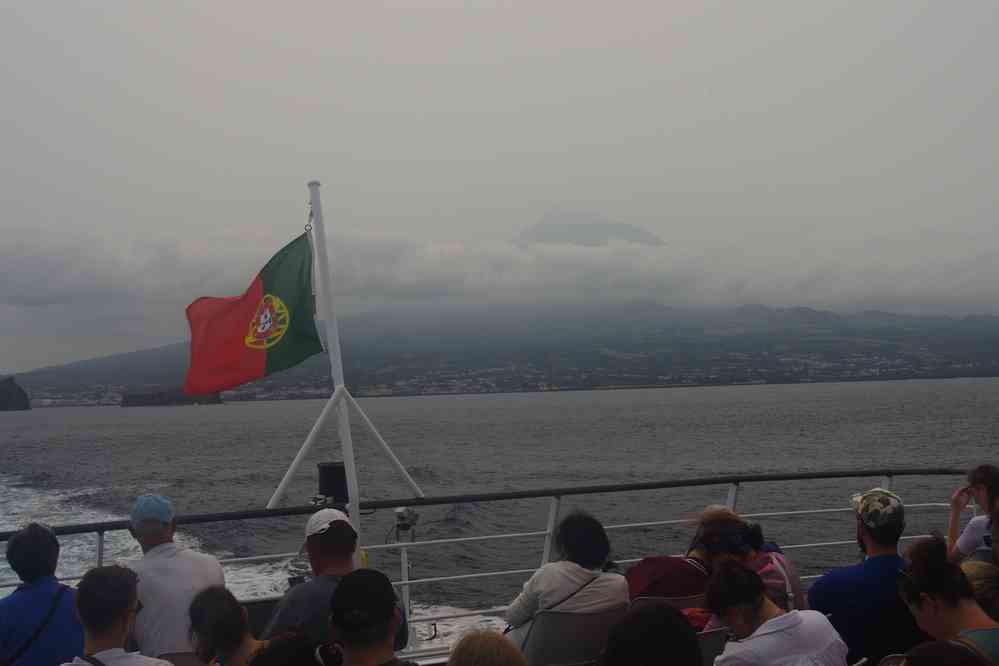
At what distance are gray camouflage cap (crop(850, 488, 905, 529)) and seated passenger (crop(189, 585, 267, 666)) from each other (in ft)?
8.28

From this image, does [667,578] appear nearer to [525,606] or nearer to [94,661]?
[525,606]

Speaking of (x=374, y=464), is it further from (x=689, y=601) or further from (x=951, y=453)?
(x=689, y=601)

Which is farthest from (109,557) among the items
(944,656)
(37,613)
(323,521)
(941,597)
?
(944,656)

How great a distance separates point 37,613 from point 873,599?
3360mm

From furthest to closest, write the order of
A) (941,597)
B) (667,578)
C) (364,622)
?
1. (667,578)
2. (941,597)
3. (364,622)

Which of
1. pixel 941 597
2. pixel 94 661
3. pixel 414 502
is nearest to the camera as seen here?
pixel 94 661

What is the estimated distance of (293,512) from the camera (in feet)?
16.7

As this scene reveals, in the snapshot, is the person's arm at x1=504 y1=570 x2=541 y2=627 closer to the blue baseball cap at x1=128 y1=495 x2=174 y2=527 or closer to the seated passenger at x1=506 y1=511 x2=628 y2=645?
the seated passenger at x1=506 y1=511 x2=628 y2=645

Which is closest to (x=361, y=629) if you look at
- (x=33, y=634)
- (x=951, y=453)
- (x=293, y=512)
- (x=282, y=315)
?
(x=33, y=634)

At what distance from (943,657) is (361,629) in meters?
1.56

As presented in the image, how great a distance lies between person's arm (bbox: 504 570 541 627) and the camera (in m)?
3.60

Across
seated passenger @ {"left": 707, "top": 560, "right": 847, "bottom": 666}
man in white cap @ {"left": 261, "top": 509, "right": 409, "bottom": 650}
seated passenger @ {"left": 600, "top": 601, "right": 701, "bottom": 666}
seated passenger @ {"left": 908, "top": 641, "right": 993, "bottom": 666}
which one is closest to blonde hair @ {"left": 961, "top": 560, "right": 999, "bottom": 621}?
seated passenger @ {"left": 707, "top": 560, "right": 847, "bottom": 666}

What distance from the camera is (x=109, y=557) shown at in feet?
77.0

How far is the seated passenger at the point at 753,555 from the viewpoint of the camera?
148 inches
